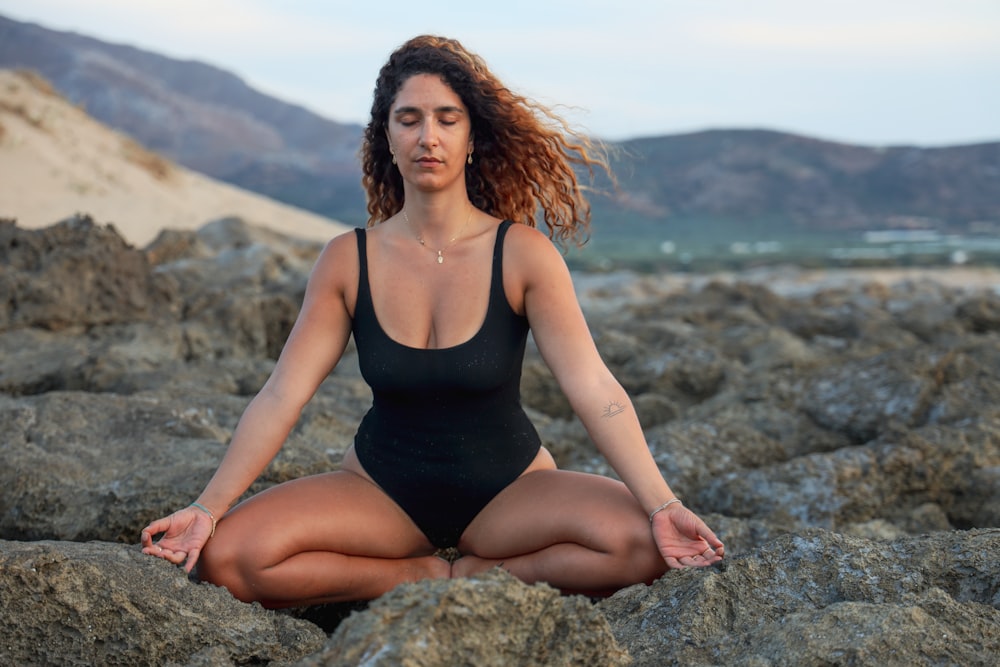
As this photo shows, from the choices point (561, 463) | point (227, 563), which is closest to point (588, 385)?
point (227, 563)

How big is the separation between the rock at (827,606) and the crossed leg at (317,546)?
2.11 feet

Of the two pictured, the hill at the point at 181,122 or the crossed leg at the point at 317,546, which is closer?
the crossed leg at the point at 317,546

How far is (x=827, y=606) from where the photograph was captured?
2102 mm

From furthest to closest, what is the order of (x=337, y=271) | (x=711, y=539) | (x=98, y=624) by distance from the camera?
(x=337, y=271)
(x=711, y=539)
(x=98, y=624)

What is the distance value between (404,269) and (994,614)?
172 cm

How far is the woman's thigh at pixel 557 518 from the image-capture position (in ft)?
8.57

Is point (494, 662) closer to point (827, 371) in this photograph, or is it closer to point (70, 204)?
point (827, 371)

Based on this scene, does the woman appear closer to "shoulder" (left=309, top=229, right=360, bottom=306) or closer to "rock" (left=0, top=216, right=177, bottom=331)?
"shoulder" (left=309, top=229, right=360, bottom=306)

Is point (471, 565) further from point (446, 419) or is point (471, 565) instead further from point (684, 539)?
point (684, 539)

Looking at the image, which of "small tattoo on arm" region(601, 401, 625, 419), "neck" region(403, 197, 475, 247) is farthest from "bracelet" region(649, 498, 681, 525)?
"neck" region(403, 197, 475, 247)

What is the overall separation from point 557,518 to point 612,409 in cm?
32

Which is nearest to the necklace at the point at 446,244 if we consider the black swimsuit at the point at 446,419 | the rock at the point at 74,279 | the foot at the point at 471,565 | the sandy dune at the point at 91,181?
the black swimsuit at the point at 446,419

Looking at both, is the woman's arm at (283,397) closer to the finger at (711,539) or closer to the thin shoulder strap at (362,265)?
the thin shoulder strap at (362,265)

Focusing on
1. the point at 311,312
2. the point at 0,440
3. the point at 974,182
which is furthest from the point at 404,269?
the point at 974,182
